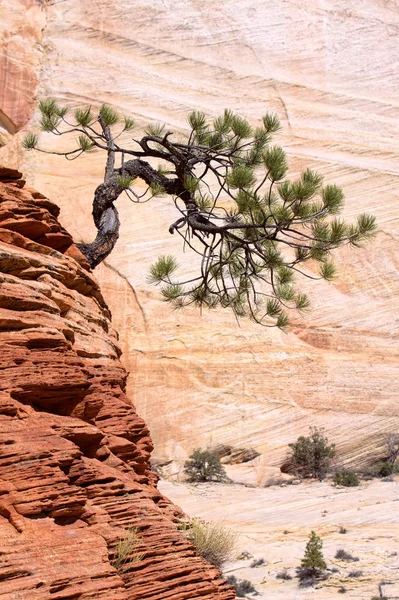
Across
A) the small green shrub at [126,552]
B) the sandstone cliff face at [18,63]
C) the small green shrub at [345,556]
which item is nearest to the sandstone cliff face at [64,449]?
the small green shrub at [126,552]

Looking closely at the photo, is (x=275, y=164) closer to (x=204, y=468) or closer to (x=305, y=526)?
(x=305, y=526)

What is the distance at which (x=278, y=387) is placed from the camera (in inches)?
776

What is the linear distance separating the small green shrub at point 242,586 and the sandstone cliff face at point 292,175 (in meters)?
7.67

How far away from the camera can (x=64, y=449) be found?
5488 millimetres

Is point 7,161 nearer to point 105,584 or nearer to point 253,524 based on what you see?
point 253,524

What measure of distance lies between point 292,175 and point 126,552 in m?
19.7

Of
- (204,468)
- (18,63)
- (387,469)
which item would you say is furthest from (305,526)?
(18,63)

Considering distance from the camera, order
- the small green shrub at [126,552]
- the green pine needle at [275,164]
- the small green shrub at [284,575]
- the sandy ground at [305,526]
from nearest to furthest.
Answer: the small green shrub at [126,552] → the green pine needle at [275,164] → the sandy ground at [305,526] → the small green shrub at [284,575]

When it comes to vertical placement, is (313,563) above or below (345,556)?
above

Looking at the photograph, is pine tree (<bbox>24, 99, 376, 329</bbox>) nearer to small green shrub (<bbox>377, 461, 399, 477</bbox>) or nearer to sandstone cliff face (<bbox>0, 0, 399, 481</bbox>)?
small green shrub (<bbox>377, 461, 399, 477</bbox>)

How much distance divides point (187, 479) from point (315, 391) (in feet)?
14.8

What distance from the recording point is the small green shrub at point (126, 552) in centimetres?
539

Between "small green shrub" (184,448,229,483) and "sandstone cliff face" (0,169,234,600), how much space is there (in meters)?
8.78

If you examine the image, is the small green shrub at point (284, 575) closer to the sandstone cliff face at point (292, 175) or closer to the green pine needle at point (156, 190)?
the green pine needle at point (156, 190)
